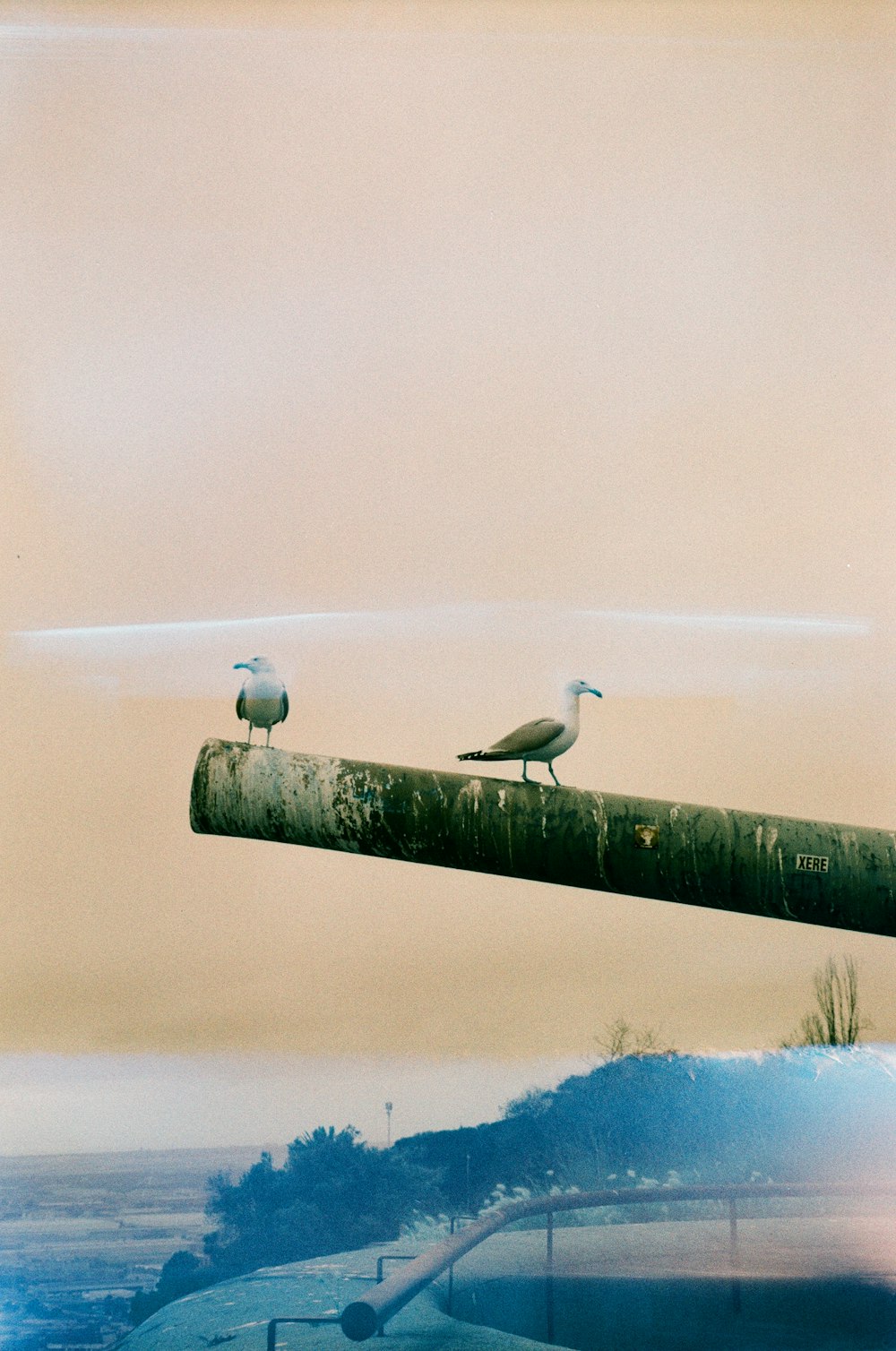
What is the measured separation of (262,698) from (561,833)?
2.85ft

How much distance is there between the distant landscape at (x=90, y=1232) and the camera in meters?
2.10

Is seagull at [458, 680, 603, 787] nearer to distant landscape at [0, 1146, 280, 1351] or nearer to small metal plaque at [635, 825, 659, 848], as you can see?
small metal plaque at [635, 825, 659, 848]

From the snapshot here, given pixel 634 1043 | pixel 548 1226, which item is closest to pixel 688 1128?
pixel 634 1043

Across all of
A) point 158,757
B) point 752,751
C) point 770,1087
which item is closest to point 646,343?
point 752,751

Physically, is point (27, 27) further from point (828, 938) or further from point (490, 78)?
point (828, 938)

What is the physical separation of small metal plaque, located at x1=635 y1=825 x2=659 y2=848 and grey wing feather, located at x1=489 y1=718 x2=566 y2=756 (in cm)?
63

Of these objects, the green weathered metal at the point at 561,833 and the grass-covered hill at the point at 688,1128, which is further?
the grass-covered hill at the point at 688,1128

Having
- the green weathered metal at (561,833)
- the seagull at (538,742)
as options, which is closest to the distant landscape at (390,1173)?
the seagull at (538,742)

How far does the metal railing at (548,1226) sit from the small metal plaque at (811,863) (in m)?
1.05

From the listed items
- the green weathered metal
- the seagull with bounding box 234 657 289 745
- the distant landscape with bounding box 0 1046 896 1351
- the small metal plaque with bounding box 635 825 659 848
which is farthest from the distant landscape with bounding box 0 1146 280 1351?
the small metal plaque with bounding box 635 825 659 848

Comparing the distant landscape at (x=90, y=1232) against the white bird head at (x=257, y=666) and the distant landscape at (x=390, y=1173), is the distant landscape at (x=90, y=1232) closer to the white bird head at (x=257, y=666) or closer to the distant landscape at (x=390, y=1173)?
the distant landscape at (x=390, y=1173)

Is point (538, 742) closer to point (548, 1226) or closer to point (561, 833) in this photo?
point (561, 833)

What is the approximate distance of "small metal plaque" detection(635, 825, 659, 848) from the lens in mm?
1369

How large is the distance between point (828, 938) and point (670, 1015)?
33 cm
